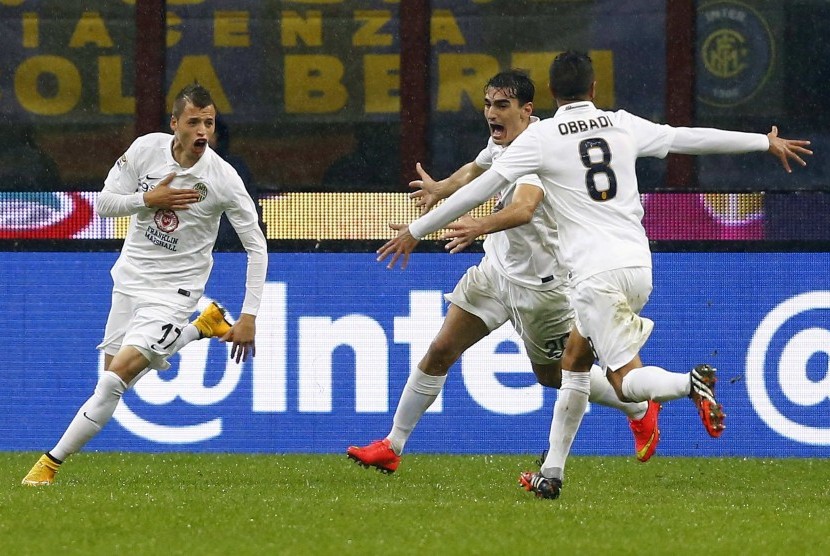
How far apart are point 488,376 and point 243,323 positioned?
2.36m

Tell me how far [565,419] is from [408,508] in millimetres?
967

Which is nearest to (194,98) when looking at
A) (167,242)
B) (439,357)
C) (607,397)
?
(167,242)

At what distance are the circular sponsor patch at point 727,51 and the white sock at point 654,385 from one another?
371 cm

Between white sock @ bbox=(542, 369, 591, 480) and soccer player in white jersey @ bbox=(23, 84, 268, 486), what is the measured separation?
1683 mm

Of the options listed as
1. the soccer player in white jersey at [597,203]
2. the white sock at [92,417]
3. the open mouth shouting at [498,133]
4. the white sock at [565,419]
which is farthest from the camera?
the open mouth shouting at [498,133]

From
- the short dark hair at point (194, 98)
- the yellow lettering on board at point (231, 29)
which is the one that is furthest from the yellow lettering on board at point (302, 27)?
the short dark hair at point (194, 98)

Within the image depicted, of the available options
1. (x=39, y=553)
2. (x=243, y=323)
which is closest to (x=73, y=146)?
(x=243, y=323)

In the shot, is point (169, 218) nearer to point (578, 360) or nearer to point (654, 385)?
point (578, 360)

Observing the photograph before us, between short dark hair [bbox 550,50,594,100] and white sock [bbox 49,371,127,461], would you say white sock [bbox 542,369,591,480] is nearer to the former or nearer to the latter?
short dark hair [bbox 550,50,594,100]

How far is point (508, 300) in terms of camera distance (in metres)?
9.24

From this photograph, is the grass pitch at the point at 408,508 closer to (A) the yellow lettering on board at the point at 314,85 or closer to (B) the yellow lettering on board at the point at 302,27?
(A) the yellow lettering on board at the point at 314,85

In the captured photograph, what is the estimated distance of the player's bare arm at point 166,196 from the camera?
29.3 feet

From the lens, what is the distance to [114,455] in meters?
10.7

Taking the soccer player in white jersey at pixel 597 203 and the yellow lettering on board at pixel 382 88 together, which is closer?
the soccer player in white jersey at pixel 597 203
